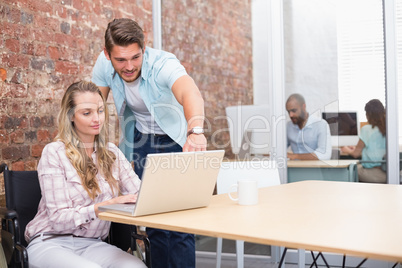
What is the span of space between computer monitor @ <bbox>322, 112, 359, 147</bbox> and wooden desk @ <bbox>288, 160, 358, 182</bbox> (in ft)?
0.49

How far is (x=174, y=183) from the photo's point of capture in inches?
61.5

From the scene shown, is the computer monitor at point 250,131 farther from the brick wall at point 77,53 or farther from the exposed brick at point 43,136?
the exposed brick at point 43,136

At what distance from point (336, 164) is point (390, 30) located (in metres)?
1.02

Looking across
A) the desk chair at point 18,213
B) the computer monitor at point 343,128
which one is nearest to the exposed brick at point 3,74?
the desk chair at point 18,213

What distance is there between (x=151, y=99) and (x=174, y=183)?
1.06 metres

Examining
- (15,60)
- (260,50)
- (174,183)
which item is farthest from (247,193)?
(260,50)

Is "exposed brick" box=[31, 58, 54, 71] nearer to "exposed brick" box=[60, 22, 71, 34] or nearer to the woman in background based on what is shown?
"exposed brick" box=[60, 22, 71, 34]

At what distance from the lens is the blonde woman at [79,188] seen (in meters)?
1.79

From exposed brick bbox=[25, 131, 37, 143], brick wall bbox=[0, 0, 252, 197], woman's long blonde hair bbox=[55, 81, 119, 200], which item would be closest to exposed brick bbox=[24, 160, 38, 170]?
brick wall bbox=[0, 0, 252, 197]

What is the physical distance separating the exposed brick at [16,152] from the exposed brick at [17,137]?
3 centimetres

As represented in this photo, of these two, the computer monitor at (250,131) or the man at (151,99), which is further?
the computer monitor at (250,131)

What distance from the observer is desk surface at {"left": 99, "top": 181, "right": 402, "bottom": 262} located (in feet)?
3.83

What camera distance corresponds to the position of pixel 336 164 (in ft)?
11.6

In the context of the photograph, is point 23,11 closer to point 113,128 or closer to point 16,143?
point 16,143
